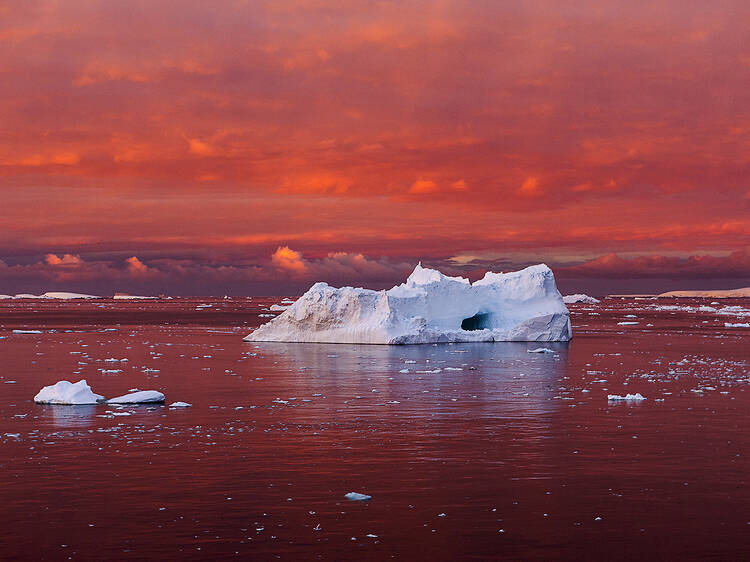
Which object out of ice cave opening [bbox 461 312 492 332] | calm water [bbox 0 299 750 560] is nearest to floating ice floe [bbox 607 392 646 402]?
calm water [bbox 0 299 750 560]

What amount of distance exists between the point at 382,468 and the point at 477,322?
39.3 metres

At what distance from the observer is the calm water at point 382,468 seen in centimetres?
1102

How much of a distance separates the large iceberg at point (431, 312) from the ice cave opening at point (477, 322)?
60 mm

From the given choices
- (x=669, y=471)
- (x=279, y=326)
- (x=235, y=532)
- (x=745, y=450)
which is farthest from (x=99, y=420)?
(x=279, y=326)

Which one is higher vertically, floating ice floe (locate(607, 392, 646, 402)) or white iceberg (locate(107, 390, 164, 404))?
white iceberg (locate(107, 390, 164, 404))

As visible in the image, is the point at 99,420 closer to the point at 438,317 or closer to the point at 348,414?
the point at 348,414

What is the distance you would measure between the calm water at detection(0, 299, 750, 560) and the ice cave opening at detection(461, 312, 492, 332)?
70.6 feet

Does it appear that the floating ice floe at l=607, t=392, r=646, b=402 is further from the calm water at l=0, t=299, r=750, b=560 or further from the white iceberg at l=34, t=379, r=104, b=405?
the white iceberg at l=34, t=379, r=104, b=405

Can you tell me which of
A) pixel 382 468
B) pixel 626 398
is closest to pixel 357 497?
pixel 382 468

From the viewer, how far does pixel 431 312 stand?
4978cm

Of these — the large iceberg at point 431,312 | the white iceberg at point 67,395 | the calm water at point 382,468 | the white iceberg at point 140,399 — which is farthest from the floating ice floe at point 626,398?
the large iceberg at point 431,312

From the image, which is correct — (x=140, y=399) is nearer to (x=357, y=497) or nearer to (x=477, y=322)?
(x=357, y=497)

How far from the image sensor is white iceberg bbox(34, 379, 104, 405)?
22516 mm

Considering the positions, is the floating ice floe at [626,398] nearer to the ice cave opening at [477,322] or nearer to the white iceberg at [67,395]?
the white iceberg at [67,395]
